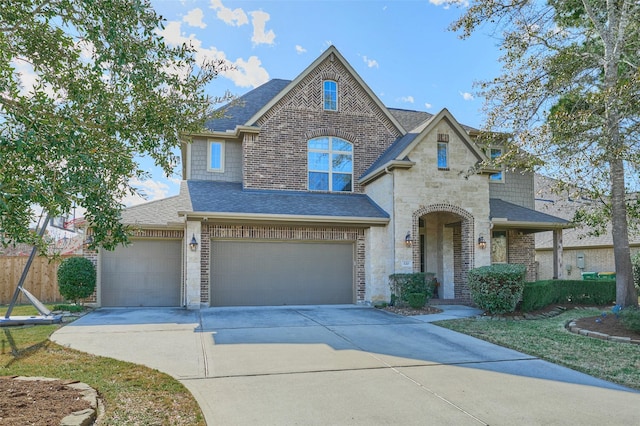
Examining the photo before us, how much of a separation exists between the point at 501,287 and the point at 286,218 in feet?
21.1

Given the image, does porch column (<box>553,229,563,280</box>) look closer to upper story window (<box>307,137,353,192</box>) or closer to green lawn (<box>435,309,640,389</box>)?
green lawn (<box>435,309,640,389</box>)

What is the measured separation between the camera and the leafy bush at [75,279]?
1274 cm

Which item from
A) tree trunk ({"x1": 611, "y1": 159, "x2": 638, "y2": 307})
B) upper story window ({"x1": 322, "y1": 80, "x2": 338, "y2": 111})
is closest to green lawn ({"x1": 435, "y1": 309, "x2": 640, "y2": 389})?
tree trunk ({"x1": 611, "y1": 159, "x2": 638, "y2": 307})

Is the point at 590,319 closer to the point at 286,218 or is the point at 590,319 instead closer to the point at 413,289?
the point at 413,289

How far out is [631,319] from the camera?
349 inches

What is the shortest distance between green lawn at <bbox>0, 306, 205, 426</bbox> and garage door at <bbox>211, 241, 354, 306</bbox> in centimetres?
605

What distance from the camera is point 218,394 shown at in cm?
535

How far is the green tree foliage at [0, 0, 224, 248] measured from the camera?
433 centimetres

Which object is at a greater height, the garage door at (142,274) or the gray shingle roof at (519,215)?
the gray shingle roof at (519,215)

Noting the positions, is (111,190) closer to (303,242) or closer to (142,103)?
(142,103)

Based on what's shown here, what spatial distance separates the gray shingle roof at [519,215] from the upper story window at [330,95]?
23.3 ft

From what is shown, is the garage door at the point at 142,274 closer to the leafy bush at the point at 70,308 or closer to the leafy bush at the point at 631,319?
the leafy bush at the point at 70,308

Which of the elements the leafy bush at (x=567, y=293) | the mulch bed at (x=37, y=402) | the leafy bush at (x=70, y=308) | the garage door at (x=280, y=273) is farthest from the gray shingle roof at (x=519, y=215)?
the mulch bed at (x=37, y=402)

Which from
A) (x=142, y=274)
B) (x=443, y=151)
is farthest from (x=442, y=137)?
(x=142, y=274)
